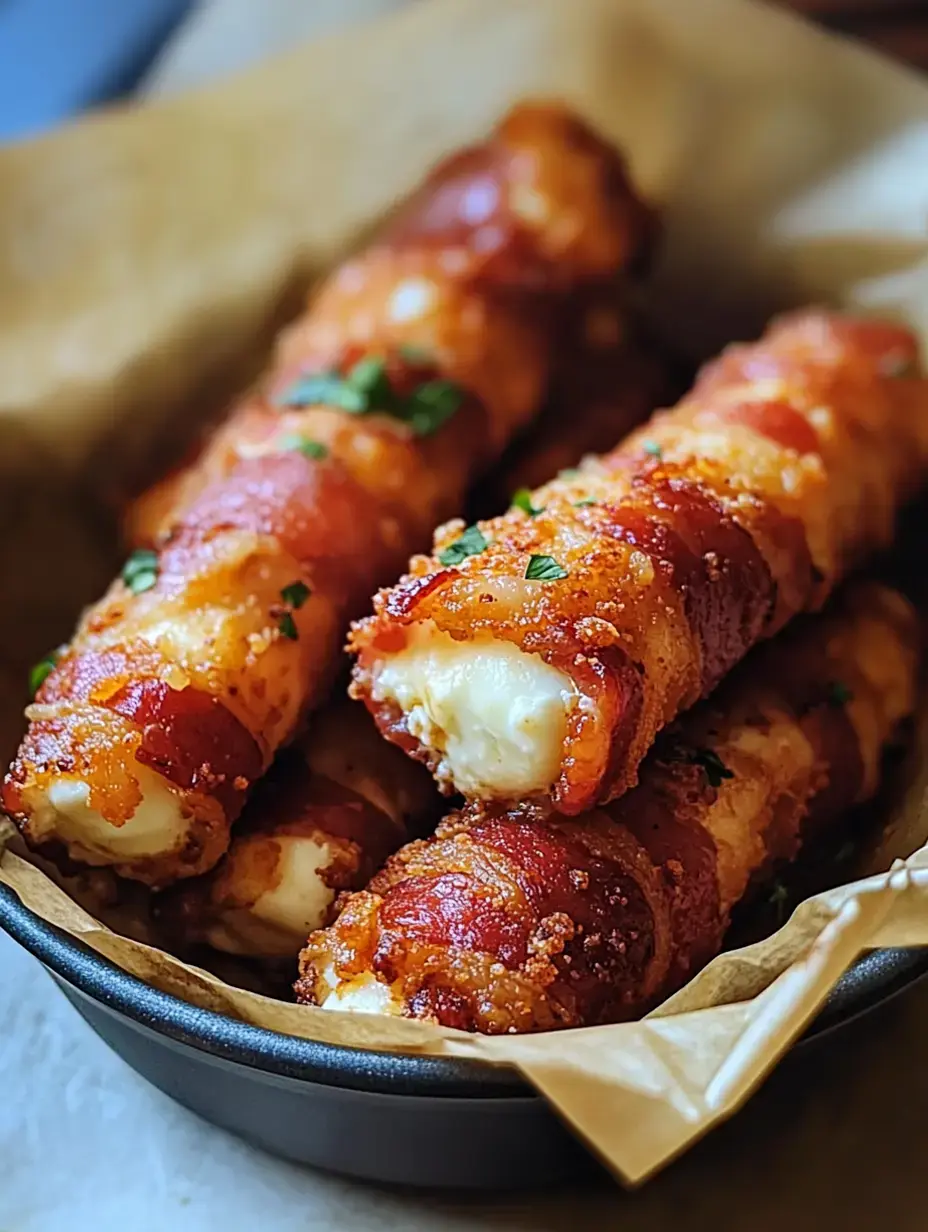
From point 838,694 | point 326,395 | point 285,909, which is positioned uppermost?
point 326,395

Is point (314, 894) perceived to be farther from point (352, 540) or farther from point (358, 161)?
point (358, 161)

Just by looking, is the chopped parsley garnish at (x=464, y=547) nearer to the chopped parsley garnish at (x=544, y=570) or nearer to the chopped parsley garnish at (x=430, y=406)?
the chopped parsley garnish at (x=544, y=570)

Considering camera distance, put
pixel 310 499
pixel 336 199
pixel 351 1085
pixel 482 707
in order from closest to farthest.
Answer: pixel 351 1085 < pixel 482 707 < pixel 310 499 < pixel 336 199

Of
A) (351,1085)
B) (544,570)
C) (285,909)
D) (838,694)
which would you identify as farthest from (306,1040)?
(838,694)

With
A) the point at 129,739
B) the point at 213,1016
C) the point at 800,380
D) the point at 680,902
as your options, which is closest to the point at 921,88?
the point at 800,380

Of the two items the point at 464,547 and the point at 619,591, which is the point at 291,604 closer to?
the point at 464,547

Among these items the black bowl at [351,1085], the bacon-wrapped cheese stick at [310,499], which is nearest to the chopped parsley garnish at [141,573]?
the bacon-wrapped cheese stick at [310,499]
